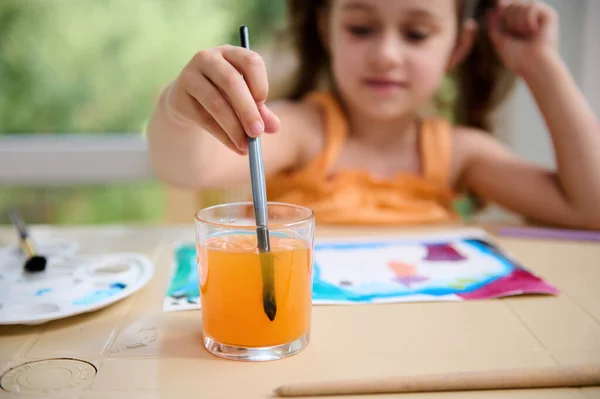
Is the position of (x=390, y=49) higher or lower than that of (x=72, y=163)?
higher

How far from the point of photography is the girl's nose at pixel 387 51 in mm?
853

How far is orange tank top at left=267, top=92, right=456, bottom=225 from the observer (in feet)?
2.91

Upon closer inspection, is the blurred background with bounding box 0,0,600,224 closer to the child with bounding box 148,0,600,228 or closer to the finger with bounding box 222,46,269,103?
the child with bounding box 148,0,600,228

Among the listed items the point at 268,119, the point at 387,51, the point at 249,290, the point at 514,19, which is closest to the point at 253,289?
the point at 249,290

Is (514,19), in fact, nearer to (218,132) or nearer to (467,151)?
(467,151)

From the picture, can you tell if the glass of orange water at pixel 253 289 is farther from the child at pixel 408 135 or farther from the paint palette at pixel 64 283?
the child at pixel 408 135

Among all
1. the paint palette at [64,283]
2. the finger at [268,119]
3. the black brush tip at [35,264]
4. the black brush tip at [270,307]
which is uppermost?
the finger at [268,119]

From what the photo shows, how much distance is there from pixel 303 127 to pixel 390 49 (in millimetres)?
196

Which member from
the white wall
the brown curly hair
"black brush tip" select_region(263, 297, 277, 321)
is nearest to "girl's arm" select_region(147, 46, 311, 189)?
"black brush tip" select_region(263, 297, 277, 321)

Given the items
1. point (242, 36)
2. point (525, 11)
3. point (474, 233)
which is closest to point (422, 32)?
point (525, 11)

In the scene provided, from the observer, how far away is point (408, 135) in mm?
1009

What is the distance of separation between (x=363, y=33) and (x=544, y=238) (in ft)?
1.30

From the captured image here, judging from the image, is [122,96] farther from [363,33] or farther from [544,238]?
[544,238]

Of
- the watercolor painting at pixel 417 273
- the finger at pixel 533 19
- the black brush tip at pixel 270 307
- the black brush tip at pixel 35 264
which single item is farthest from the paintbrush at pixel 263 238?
the finger at pixel 533 19
